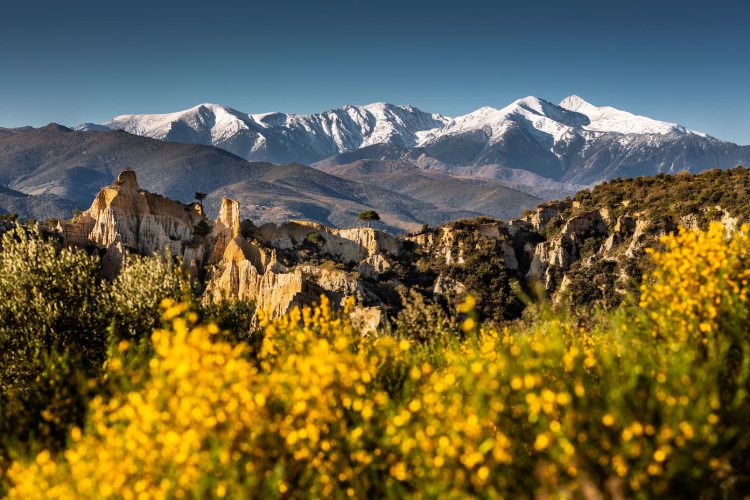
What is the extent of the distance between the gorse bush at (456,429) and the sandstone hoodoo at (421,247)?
193 ft

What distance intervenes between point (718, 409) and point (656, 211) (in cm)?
11228

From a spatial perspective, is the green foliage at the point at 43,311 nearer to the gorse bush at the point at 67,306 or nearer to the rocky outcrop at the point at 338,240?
the gorse bush at the point at 67,306

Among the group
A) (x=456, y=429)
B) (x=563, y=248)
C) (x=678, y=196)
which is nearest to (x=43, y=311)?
(x=456, y=429)

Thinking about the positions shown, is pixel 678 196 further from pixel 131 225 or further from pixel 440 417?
pixel 440 417

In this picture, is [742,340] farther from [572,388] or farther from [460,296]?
[460,296]

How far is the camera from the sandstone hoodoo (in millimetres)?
87562

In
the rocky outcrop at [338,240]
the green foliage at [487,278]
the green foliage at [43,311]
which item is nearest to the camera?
the green foliage at [43,311]

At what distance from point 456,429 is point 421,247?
387ft

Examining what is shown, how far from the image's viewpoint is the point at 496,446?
29.3 feet

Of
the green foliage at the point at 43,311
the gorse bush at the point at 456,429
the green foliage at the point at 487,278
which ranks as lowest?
the green foliage at the point at 487,278

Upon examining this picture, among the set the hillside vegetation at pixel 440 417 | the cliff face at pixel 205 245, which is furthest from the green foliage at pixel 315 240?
the hillside vegetation at pixel 440 417

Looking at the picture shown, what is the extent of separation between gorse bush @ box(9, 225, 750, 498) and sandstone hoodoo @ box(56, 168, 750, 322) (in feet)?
193

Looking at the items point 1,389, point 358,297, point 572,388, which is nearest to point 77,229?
point 358,297

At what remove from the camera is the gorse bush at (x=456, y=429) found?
337 inches
